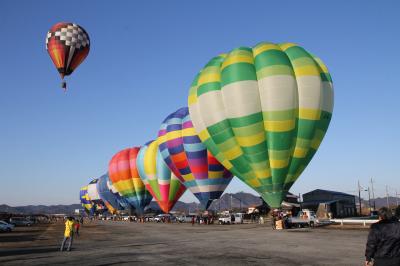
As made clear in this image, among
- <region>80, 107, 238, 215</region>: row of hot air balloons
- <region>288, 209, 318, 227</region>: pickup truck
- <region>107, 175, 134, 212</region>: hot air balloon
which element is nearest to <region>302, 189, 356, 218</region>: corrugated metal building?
<region>80, 107, 238, 215</region>: row of hot air balloons

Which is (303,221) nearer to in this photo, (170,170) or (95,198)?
(170,170)

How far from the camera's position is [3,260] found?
1673 centimetres

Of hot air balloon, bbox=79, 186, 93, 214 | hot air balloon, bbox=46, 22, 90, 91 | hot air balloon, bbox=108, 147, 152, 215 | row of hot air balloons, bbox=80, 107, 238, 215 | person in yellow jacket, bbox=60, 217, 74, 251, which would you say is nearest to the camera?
person in yellow jacket, bbox=60, 217, 74, 251

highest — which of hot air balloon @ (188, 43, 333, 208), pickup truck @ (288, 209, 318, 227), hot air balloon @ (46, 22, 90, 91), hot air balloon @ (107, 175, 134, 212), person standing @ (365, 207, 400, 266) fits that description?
hot air balloon @ (46, 22, 90, 91)

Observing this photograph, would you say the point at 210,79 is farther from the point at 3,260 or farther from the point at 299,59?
the point at 3,260

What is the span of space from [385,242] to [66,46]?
36.9m

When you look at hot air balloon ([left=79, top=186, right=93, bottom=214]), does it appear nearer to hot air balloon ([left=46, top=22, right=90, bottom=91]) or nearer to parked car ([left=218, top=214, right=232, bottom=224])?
parked car ([left=218, top=214, right=232, bottom=224])

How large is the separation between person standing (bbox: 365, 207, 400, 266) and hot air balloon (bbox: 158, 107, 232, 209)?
40391mm

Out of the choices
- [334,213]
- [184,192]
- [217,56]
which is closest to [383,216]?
[217,56]

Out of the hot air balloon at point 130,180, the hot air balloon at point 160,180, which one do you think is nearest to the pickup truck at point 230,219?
the hot air balloon at point 160,180

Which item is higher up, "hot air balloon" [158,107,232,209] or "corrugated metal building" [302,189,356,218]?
"hot air balloon" [158,107,232,209]

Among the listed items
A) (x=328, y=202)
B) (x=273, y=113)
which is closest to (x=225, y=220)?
(x=328, y=202)

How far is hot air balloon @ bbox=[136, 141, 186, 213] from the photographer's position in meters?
61.3

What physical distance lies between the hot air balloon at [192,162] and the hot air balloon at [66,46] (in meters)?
15.3
